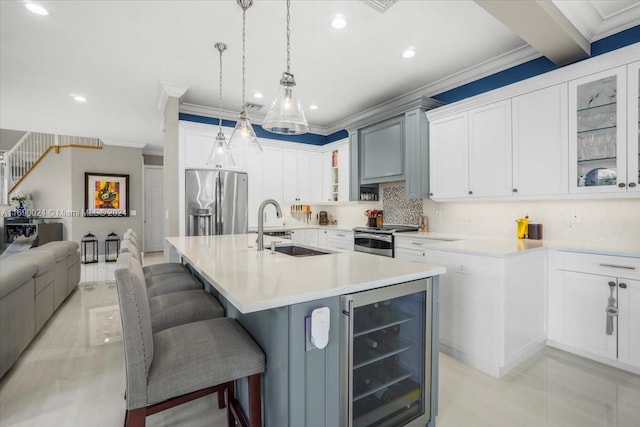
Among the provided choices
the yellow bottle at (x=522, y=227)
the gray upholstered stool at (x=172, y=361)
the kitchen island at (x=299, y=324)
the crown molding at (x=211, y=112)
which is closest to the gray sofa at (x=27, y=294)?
the gray upholstered stool at (x=172, y=361)

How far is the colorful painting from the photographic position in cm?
710

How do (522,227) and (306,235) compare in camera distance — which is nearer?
(522,227)

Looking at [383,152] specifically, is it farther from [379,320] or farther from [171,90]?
[379,320]

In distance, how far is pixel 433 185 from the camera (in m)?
3.71

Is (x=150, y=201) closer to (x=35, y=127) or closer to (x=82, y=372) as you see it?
(x=35, y=127)

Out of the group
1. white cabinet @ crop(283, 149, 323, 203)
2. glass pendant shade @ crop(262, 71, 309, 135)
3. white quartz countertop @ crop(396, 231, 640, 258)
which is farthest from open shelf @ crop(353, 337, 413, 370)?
white cabinet @ crop(283, 149, 323, 203)

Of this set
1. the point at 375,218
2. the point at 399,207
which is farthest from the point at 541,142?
the point at 375,218

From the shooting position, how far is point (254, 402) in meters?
1.31

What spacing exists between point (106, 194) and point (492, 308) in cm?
810

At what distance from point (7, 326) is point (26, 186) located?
6.63m

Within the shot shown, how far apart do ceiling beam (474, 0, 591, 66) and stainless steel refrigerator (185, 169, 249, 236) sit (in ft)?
12.2

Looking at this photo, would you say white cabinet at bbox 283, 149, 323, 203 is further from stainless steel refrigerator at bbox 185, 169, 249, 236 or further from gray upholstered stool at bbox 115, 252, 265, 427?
gray upholstered stool at bbox 115, 252, 265, 427

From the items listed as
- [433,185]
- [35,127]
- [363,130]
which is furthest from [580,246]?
[35,127]

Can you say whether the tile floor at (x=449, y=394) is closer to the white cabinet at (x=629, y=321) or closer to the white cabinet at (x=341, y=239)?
the white cabinet at (x=629, y=321)
